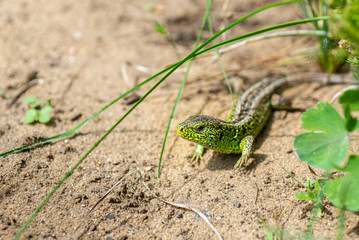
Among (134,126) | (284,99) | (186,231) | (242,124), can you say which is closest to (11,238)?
(186,231)

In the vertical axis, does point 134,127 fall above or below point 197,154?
above

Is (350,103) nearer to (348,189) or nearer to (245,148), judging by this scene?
(348,189)

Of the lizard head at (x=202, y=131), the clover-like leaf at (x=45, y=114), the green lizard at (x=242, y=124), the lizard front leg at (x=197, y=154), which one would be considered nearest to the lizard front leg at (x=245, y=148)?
the green lizard at (x=242, y=124)

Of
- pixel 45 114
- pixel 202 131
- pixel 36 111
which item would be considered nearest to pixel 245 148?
pixel 202 131

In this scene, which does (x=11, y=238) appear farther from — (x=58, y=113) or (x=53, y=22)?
(x=53, y=22)

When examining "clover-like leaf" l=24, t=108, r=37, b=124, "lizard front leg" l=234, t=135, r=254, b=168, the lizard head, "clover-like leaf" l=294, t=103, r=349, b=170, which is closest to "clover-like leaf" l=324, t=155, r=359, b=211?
"clover-like leaf" l=294, t=103, r=349, b=170

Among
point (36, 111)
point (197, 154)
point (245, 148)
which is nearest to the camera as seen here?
point (245, 148)

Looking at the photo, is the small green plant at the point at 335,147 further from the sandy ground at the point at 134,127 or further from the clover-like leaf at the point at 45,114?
the clover-like leaf at the point at 45,114
